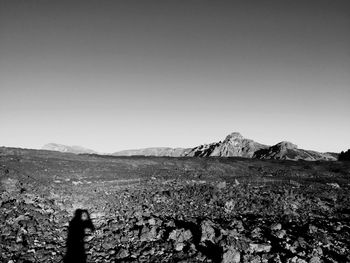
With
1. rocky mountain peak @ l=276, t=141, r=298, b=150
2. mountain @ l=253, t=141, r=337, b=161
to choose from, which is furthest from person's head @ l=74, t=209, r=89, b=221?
rocky mountain peak @ l=276, t=141, r=298, b=150

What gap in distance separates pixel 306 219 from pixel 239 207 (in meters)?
3.82

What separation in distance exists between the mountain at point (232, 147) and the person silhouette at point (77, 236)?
14862 cm

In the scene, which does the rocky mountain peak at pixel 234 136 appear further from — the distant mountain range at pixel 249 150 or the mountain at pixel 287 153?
the mountain at pixel 287 153

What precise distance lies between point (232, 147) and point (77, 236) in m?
161

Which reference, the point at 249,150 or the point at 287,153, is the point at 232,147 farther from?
the point at 287,153

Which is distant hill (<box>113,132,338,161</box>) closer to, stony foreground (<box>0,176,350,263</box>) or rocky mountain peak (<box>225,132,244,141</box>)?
rocky mountain peak (<box>225,132,244,141</box>)

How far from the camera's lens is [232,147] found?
16762 cm

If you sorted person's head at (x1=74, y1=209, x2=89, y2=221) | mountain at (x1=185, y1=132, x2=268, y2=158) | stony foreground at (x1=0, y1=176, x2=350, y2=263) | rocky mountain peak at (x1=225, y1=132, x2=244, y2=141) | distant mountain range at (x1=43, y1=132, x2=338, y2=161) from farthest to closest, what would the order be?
rocky mountain peak at (x1=225, y1=132, x2=244, y2=141)
mountain at (x1=185, y1=132, x2=268, y2=158)
distant mountain range at (x1=43, y1=132, x2=338, y2=161)
person's head at (x1=74, y1=209, x2=89, y2=221)
stony foreground at (x1=0, y1=176, x2=350, y2=263)

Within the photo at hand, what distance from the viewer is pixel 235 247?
32.8 ft

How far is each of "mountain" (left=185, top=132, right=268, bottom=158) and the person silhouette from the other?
149m

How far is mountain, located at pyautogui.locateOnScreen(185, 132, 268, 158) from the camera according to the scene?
16262cm

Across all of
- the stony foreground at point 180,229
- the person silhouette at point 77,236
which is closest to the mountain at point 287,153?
the stony foreground at point 180,229

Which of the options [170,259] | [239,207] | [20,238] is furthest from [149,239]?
[239,207]

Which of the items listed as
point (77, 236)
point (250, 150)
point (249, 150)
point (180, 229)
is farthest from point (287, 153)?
point (77, 236)
